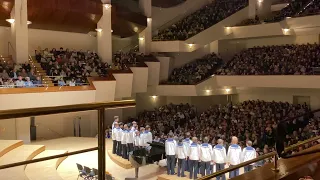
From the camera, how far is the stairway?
17.2 m

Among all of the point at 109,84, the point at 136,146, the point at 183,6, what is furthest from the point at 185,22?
the point at 136,146

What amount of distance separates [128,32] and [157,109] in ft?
20.1

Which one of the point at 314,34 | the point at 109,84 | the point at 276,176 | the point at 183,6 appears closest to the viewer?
the point at 276,176

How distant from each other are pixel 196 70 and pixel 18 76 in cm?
1370

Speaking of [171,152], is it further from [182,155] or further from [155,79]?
[155,79]

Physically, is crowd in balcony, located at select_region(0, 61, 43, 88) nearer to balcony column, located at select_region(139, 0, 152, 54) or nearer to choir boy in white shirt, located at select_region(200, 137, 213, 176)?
choir boy in white shirt, located at select_region(200, 137, 213, 176)

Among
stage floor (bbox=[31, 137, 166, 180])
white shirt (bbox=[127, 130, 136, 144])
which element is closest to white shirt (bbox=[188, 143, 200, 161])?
stage floor (bbox=[31, 137, 166, 180])

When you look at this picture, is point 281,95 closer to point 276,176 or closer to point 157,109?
point 157,109

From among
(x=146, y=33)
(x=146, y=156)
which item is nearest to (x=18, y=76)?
(x=146, y=156)

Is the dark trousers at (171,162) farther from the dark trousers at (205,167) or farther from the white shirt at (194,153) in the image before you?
the dark trousers at (205,167)

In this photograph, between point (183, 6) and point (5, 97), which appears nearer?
point (5, 97)

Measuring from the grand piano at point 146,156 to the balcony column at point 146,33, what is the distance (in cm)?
1369

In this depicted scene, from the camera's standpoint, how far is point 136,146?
15.0m

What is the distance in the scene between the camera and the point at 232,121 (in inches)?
765
